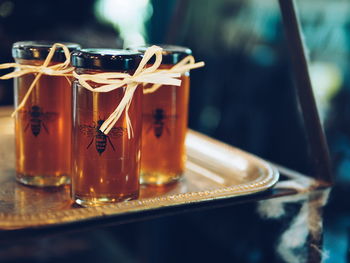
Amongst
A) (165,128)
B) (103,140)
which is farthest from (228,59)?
(103,140)

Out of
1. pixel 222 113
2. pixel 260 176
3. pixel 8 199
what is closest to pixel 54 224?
pixel 8 199

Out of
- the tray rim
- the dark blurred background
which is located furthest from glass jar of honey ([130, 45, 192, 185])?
the dark blurred background

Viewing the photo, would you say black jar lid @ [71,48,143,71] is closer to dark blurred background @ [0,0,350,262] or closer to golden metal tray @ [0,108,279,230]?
golden metal tray @ [0,108,279,230]

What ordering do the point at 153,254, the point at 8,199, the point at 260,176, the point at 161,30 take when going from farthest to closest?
the point at 161,30, the point at 153,254, the point at 260,176, the point at 8,199

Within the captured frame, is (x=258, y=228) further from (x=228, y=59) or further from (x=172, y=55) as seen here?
(x=228, y=59)

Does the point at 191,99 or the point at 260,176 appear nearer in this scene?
the point at 260,176

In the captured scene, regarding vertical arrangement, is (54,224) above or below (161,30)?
below

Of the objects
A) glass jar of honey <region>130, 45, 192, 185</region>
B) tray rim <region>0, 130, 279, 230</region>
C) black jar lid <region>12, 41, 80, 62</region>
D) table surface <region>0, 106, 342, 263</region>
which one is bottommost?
table surface <region>0, 106, 342, 263</region>

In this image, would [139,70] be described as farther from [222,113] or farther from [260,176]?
[222,113]
